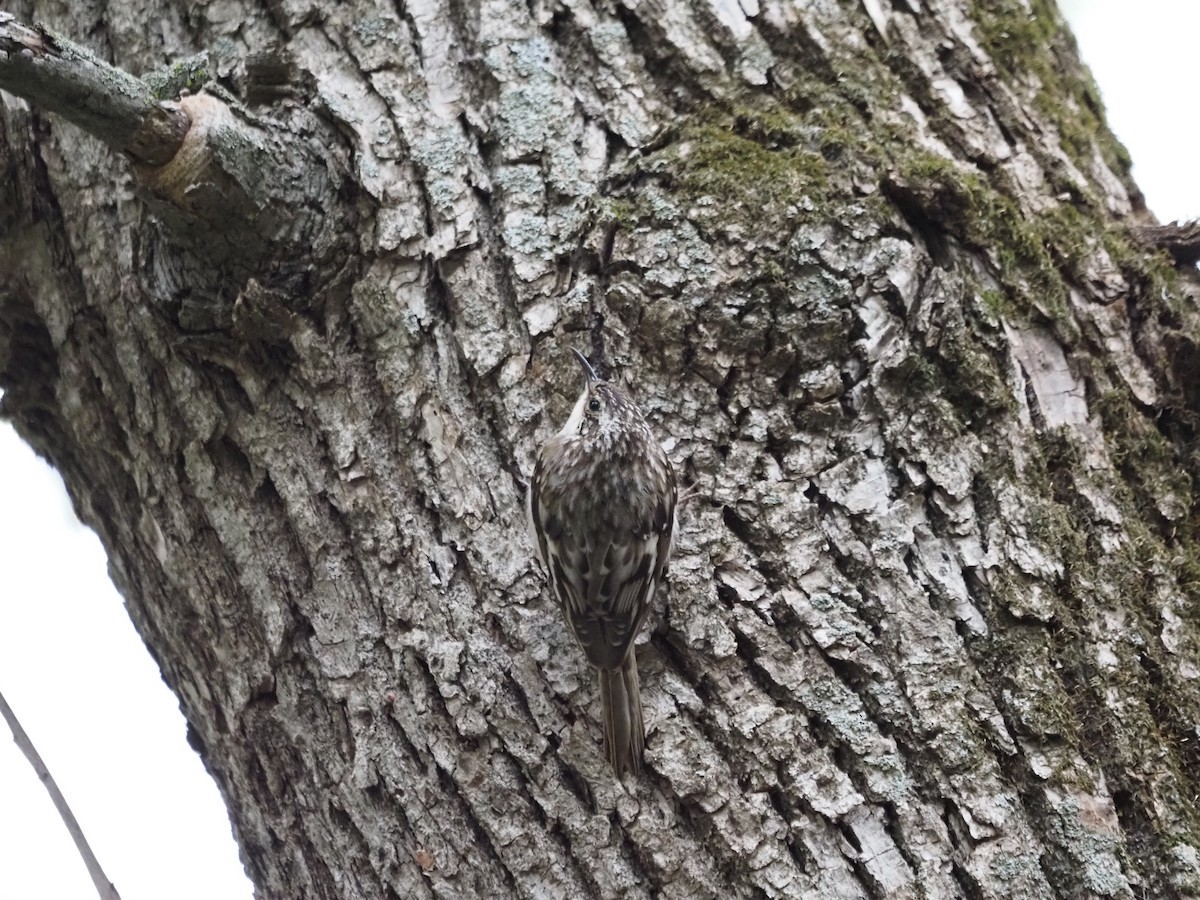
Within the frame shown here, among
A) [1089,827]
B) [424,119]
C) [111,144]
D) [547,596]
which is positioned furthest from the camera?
[424,119]

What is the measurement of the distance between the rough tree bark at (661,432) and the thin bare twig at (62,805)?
45cm

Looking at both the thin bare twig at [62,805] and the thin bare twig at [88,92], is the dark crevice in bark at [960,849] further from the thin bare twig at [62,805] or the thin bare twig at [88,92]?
the thin bare twig at [88,92]

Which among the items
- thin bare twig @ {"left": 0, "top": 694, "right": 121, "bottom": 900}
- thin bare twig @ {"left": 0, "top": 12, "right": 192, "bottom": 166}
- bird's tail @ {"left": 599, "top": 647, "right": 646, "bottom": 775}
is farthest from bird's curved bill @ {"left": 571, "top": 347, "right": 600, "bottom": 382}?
thin bare twig @ {"left": 0, "top": 694, "right": 121, "bottom": 900}

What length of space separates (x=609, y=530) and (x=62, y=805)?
1.16 m

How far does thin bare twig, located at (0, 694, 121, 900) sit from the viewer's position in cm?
138

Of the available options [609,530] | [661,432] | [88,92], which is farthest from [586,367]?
[88,92]

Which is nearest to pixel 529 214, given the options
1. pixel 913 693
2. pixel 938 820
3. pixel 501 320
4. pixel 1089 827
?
pixel 501 320

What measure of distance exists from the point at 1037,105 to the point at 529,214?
1.16m

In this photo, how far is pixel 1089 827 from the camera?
1.60 metres

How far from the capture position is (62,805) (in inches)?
56.7

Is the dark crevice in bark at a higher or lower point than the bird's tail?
lower

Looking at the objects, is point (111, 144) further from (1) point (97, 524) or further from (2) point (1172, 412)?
(2) point (1172, 412)

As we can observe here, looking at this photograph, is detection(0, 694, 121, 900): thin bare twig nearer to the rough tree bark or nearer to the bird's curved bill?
the rough tree bark

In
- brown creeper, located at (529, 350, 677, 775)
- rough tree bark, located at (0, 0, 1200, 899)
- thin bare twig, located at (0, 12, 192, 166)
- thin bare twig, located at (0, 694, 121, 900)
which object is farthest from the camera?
brown creeper, located at (529, 350, 677, 775)
